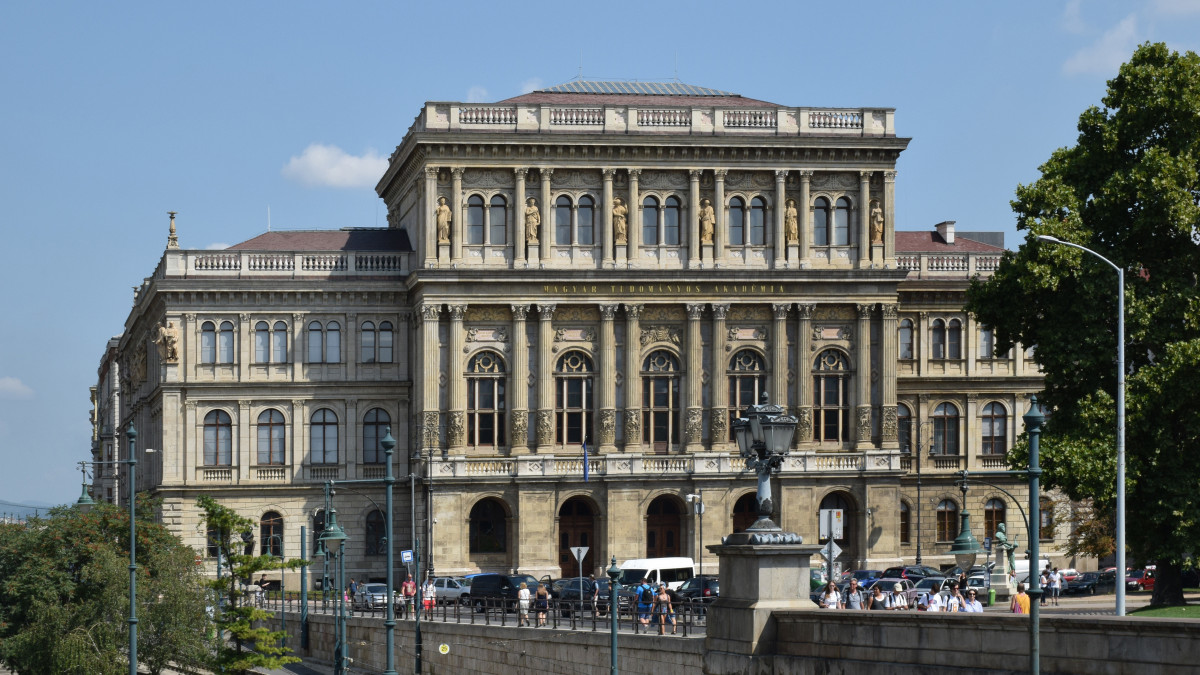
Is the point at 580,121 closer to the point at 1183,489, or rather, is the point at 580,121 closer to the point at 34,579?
the point at 34,579

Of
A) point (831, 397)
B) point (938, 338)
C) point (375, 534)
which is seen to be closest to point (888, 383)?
point (831, 397)

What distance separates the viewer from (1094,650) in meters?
28.2

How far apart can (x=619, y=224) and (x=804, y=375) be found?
36.7 ft

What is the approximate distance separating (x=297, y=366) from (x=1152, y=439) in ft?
153

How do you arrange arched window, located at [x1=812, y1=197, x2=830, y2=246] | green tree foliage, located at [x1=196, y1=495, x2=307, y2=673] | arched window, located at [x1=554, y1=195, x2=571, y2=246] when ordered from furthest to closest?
arched window, located at [x1=812, y1=197, x2=830, y2=246] → arched window, located at [x1=554, y1=195, x2=571, y2=246] → green tree foliage, located at [x1=196, y1=495, x2=307, y2=673]

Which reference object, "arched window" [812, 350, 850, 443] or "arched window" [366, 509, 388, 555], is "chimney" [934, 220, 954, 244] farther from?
"arched window" [366, 509, 388, 555]

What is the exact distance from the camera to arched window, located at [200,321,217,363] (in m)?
87.9

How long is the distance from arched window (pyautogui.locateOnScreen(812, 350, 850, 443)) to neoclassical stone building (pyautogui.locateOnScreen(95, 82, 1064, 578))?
14cm

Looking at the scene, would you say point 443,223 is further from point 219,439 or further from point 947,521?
point 947,521

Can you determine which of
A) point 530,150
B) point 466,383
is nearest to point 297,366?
point 466,383

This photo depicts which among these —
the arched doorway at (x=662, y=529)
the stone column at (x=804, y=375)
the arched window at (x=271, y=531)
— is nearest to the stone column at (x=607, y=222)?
the stone column at (x=804, y=375)

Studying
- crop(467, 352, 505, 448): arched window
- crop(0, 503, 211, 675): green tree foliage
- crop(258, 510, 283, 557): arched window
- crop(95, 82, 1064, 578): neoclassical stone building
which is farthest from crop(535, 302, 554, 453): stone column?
crop(0, 503, 211, 675): green tree foliage

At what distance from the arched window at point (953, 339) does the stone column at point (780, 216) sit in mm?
13683

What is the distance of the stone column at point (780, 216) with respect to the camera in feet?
282
